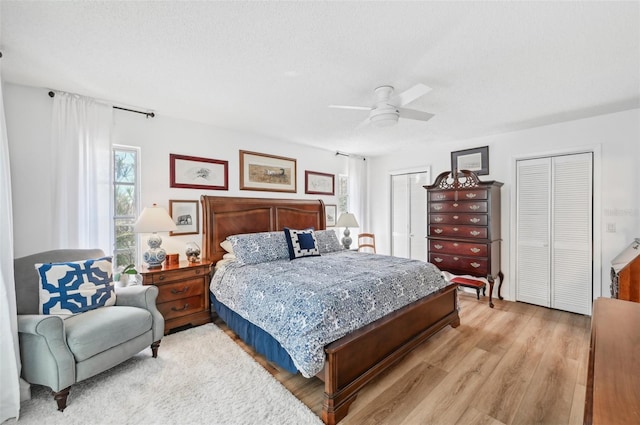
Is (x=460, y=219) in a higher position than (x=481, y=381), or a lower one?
higher

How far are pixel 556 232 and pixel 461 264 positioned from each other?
1262 millimetres

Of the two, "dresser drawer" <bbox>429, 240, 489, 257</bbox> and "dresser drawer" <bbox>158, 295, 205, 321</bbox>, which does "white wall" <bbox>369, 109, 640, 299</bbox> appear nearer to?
"dresser drawer" <bbox>429, 240, 489, 257</bbox>

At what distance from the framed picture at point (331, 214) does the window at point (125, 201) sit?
302 centimetres

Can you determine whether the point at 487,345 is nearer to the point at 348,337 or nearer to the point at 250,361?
the point at 348,337

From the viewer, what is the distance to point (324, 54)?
6.68 feet

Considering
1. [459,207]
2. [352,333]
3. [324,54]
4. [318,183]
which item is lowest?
[352,333]

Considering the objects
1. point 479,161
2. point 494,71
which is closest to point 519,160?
point 479,161

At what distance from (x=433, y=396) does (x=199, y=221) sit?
3.18 meters

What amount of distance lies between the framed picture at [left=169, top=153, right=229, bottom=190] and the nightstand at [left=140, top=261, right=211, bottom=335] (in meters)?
1.02

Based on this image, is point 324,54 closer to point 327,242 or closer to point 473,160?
point 327,242

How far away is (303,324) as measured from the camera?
1942 mm

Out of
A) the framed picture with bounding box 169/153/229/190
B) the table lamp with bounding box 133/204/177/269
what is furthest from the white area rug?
the framed picture with bounding box 169/153/229/190

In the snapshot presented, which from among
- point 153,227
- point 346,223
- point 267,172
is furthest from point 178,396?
point 346,223

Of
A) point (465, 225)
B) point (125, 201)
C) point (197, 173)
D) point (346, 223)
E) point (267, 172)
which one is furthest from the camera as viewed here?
point (346, 223)
